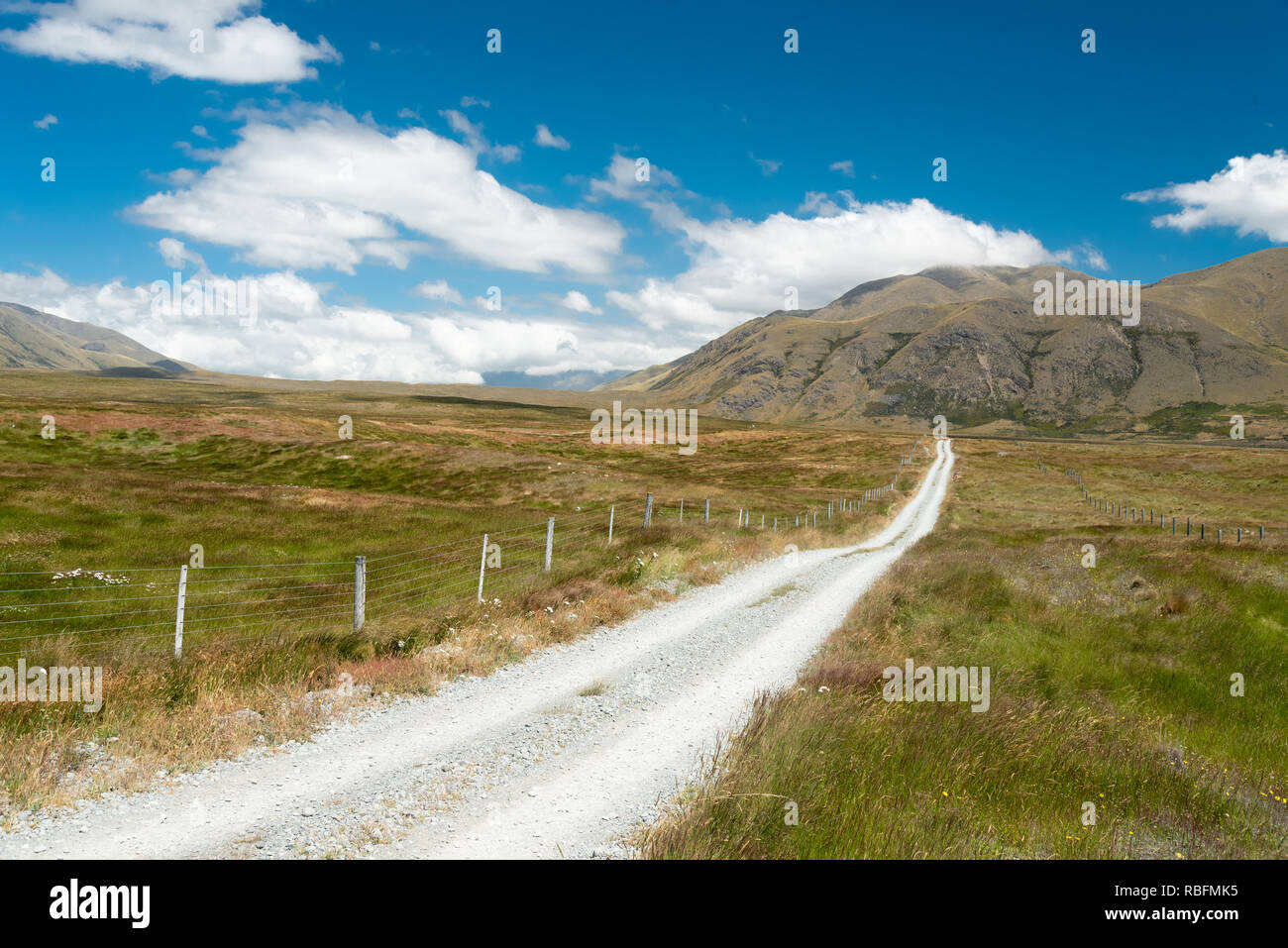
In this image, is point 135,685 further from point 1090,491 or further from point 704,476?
point 1090,491

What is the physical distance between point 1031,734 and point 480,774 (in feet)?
24.4

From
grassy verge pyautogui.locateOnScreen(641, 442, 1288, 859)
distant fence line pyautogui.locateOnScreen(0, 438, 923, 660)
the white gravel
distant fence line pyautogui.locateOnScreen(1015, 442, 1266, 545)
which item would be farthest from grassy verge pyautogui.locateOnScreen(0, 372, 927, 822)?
distant fence line pyautogui.locateOnScreen(1015, 442, 1266, 545)

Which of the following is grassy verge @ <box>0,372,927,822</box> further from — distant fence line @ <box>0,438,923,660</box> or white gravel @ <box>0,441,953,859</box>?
white gravel @ <box>0,441,953,859</box>

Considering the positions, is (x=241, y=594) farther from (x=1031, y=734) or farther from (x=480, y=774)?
(x=1031, y=734)

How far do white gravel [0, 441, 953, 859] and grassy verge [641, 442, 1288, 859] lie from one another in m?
1.04

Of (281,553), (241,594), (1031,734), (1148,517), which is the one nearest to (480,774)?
(1031,734)

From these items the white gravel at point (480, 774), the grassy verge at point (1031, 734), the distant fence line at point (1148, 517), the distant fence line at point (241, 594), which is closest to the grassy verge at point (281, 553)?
the distant fence line at point (241, 594)

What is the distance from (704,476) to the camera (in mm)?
82562

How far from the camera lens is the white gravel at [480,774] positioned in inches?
243

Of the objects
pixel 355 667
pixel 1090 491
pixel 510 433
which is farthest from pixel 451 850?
pixel 510 433

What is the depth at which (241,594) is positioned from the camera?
18.8m

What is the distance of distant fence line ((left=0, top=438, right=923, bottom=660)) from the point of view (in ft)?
43.6

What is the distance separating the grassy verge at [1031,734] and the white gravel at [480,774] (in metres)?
1.04
